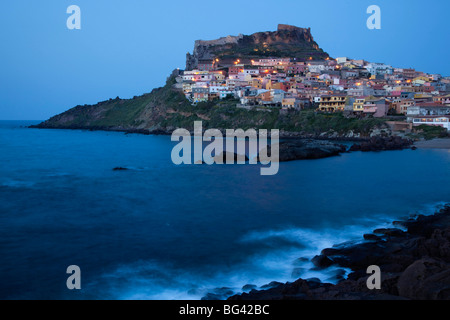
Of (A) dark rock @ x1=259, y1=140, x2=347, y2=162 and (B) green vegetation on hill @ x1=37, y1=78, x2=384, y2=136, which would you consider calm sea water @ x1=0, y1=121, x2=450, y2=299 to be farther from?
(B) green vegetation on hill @ x1=37, y1=78, x2=384, y2=136

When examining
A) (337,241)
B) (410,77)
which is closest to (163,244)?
(337,241)

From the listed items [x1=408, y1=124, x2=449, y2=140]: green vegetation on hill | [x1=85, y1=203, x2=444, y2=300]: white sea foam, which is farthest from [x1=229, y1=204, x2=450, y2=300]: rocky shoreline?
[x1=408, y1=124, x2=449, y2=140]: green vegetation on hill

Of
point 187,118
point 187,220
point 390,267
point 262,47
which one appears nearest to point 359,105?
point 187,118

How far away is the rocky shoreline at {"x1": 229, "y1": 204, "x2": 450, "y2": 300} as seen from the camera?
6285mm

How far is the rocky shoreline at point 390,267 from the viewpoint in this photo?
629cm

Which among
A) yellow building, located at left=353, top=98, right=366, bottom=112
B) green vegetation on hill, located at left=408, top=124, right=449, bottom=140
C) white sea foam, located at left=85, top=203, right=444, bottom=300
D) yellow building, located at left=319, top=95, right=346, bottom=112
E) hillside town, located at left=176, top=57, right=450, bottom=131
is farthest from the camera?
yellow building, located at left=319, top=95, right=346, bottom=112

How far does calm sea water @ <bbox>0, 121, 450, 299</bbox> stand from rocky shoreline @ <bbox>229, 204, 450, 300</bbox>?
76 centimetres

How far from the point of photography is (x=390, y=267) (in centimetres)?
777

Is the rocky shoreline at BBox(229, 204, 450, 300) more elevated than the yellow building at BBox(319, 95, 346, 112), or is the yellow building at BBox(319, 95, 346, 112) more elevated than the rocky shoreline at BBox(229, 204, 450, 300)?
the yellow building at BBox(319, 95, 346, 112)

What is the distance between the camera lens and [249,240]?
11.2m

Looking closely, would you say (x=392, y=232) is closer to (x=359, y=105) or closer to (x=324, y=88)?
(x=359, y=105)

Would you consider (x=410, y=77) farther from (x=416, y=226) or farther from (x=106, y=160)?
(x=416, y=226)

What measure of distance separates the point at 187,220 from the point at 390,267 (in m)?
7.69

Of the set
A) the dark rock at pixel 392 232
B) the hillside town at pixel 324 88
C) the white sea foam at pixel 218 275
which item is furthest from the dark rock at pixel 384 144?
the white sea foam at pixel 218 275
